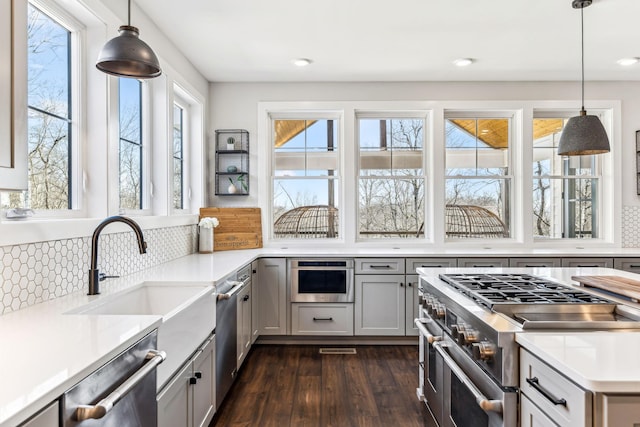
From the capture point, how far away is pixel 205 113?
4.10 metres

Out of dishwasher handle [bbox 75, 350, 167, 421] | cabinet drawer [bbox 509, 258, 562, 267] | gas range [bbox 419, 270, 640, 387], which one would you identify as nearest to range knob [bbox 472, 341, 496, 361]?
gas range [bbox 419, 270, 640, 387]

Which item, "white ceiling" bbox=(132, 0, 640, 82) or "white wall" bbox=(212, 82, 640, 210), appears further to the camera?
"white wall" bbox=(212, 82, 640, 210)

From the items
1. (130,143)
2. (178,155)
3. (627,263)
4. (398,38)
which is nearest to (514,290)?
(398,38)

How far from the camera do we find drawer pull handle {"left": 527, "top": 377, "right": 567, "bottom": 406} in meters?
1.01

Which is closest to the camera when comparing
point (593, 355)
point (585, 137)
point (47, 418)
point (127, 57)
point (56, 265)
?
point (47, 418)

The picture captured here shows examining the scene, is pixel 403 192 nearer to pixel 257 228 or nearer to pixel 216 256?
pixel 257 228

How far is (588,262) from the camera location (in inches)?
144

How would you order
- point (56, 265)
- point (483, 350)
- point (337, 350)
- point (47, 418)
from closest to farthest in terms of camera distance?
1. point (47, 418)
2. point (483, 350)
3. point (56, 265)
4. point (337, 350)

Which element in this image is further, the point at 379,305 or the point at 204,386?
the point at 379,305

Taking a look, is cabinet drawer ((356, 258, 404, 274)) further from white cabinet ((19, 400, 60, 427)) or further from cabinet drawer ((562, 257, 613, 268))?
white cabinet ((19, 400, 60, 427))

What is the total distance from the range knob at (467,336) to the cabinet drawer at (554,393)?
25cm

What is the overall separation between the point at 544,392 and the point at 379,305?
267 centimetres

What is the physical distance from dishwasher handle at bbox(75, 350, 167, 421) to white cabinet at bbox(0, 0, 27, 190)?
66cm

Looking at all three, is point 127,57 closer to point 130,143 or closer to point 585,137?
point 130,143
